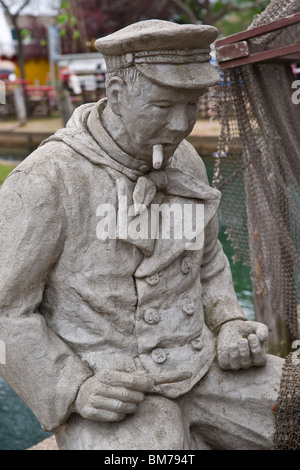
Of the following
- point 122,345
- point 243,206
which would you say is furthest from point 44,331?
point 243,206

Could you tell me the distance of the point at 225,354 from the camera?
8.69 ft

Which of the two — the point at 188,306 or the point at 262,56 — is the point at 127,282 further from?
the point at 262,56

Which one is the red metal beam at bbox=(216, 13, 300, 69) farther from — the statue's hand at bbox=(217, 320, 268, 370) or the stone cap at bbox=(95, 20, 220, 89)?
the statue's hand at bbox=(217, 320, 268, 370)

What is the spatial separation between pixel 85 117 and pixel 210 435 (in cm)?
127

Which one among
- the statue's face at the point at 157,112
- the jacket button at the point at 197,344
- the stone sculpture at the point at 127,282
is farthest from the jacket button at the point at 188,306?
the statue's face at the point at 157,112

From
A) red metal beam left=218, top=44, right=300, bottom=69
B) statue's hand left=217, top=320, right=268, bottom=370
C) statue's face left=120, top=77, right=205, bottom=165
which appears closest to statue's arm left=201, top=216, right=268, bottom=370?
statue's hand left=217, top=320, right=268, bottom=370

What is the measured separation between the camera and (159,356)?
259 cm

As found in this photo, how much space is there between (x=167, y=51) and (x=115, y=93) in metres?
0.24

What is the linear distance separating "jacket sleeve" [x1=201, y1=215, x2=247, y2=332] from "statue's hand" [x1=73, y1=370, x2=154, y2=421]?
0.48m

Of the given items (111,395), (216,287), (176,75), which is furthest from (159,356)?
(176,75)

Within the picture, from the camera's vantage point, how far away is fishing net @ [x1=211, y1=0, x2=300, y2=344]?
403cm

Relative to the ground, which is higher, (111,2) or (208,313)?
(111,2)

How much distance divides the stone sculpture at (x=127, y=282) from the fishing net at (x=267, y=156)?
4.71 ft
